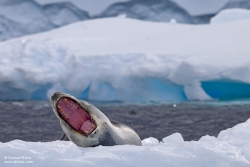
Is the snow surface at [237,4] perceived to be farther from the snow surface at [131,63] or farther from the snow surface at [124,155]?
the snow surface at [124,155]

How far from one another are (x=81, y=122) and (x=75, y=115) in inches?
3.8

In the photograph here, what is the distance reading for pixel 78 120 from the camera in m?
3.71

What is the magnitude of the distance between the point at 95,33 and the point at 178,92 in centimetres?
410

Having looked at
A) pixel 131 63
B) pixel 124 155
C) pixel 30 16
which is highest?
pixel 124 155

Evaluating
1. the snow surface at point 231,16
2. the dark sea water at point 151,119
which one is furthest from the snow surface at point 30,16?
the dark sea water at point 151,119

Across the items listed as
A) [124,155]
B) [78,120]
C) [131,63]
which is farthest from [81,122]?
[131,63]

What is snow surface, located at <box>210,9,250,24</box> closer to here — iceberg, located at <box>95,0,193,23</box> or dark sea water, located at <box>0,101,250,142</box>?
iceberg, located at <box>95,0,193,23</box>

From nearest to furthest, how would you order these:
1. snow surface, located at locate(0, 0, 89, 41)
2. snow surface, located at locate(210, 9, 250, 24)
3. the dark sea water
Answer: the dark sea water < snow surface, located at locate(210, 9, 250, 24) < snow surface, located at locate(0, 0, 89, 41)

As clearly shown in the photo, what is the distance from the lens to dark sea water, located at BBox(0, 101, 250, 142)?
28.7 feet

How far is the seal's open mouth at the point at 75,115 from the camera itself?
142 inches

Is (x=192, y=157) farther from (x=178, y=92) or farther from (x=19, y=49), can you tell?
(x=19, y=49)

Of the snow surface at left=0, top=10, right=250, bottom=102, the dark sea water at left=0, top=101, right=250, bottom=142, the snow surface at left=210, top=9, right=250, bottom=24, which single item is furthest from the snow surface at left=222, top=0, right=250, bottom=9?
the dark sea water at left=0, top=101, right=250, bottom=142

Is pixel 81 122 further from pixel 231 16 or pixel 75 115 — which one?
pixel 231 16

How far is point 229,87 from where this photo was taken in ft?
42.0
